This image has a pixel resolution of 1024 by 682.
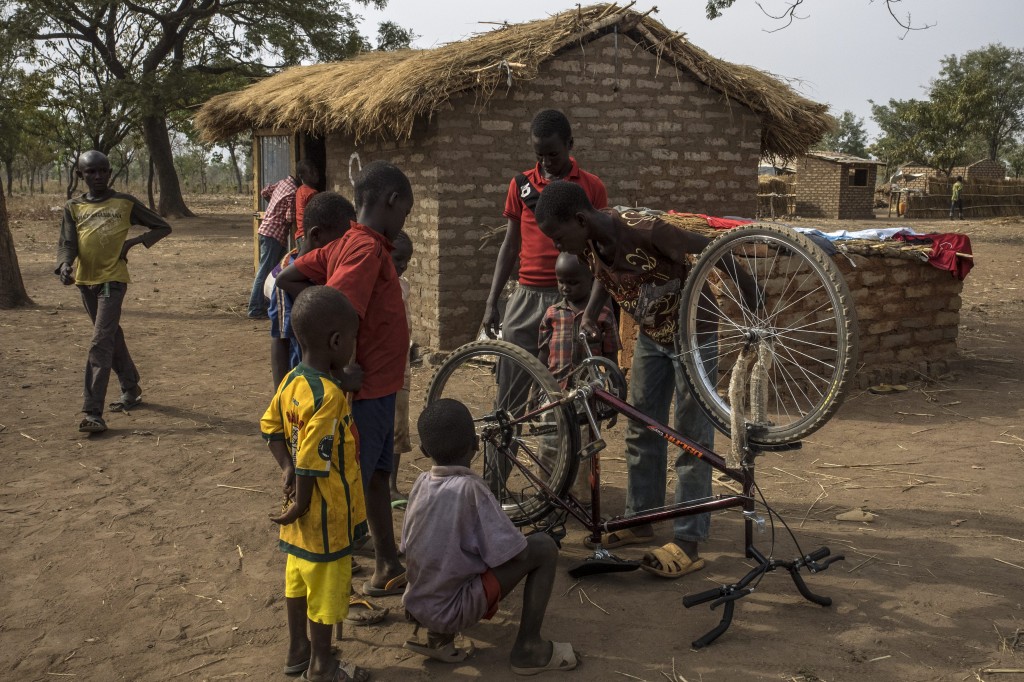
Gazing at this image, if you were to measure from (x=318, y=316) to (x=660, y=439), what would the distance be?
5.56 ft

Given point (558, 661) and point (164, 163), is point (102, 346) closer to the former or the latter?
point (558, 661)

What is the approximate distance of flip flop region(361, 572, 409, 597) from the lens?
337cm

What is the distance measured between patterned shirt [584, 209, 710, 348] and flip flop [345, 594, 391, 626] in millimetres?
1484

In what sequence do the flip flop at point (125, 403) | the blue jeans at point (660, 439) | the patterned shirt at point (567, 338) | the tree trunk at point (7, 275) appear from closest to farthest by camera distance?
the blue jeans at point (660, 439), the patterned shirt at point (567, 338), the flip flop at point (125, 403), the tree trunk at point (7, 275)

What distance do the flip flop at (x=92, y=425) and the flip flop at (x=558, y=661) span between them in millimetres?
3676

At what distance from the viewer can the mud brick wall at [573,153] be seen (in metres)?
7.62

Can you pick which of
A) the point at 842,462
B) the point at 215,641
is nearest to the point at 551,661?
the point at 215,641

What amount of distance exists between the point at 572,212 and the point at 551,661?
1.57 meters

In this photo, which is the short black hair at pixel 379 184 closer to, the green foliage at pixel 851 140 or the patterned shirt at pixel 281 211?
the patterned shirt at pixel 281 211

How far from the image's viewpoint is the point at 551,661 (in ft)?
9.43

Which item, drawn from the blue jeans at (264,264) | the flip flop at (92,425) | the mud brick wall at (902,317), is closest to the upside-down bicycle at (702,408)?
the flip flop at (92,425)

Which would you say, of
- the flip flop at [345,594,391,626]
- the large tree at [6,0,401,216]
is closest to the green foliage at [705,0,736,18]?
the flip flop at [345,594,391,626]

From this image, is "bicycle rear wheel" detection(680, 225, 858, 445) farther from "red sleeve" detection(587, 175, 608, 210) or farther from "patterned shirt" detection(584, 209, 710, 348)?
"red sleeve" detection(587, 175, 608, 210)

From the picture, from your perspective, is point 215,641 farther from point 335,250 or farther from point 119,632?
point 335,250
